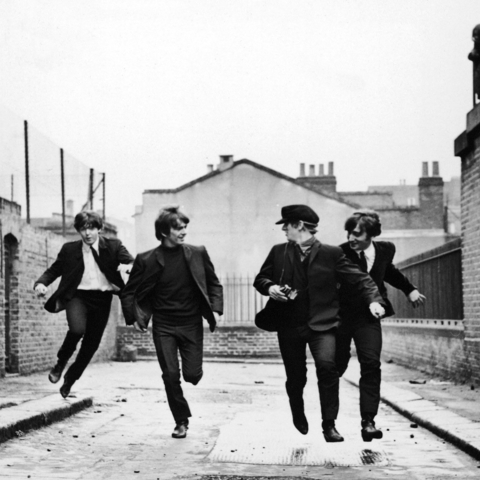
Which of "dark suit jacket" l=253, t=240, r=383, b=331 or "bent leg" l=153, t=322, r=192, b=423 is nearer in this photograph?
"dark suit jacket" l=253, t=240, r=383, b=331

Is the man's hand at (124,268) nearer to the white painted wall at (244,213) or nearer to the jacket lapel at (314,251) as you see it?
the jacket lapel at (314,251)

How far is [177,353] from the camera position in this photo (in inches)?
290

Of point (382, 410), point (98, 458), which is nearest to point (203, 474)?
point (98, 458)

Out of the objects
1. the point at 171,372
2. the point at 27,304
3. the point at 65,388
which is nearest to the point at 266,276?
the point at 171,372

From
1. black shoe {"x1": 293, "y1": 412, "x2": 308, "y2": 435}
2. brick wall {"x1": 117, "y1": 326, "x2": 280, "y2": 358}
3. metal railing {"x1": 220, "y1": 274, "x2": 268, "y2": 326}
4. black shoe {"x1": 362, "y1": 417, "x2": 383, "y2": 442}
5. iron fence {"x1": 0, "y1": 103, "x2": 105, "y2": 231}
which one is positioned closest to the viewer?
black shoe {"x1": 362, "y1": 417, "x2": 383, "y2": 442}

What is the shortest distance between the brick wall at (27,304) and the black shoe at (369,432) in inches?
296

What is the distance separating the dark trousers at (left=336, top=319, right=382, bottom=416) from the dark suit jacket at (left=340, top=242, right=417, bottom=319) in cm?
8

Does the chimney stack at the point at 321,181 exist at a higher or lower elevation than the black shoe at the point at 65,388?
higher

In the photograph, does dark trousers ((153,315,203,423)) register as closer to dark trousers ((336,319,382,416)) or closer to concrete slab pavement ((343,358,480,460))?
dark trousers ((336,319,382,416))

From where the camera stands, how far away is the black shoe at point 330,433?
6.52m

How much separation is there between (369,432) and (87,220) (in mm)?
3363

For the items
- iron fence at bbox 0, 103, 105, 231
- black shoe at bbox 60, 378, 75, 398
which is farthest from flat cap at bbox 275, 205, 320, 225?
iron fence at bbox 0, 103, 105, 231

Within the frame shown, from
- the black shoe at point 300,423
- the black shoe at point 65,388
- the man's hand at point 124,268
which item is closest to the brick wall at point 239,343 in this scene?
the black shoe at point 65,388

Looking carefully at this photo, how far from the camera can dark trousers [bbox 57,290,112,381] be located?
862 cm
